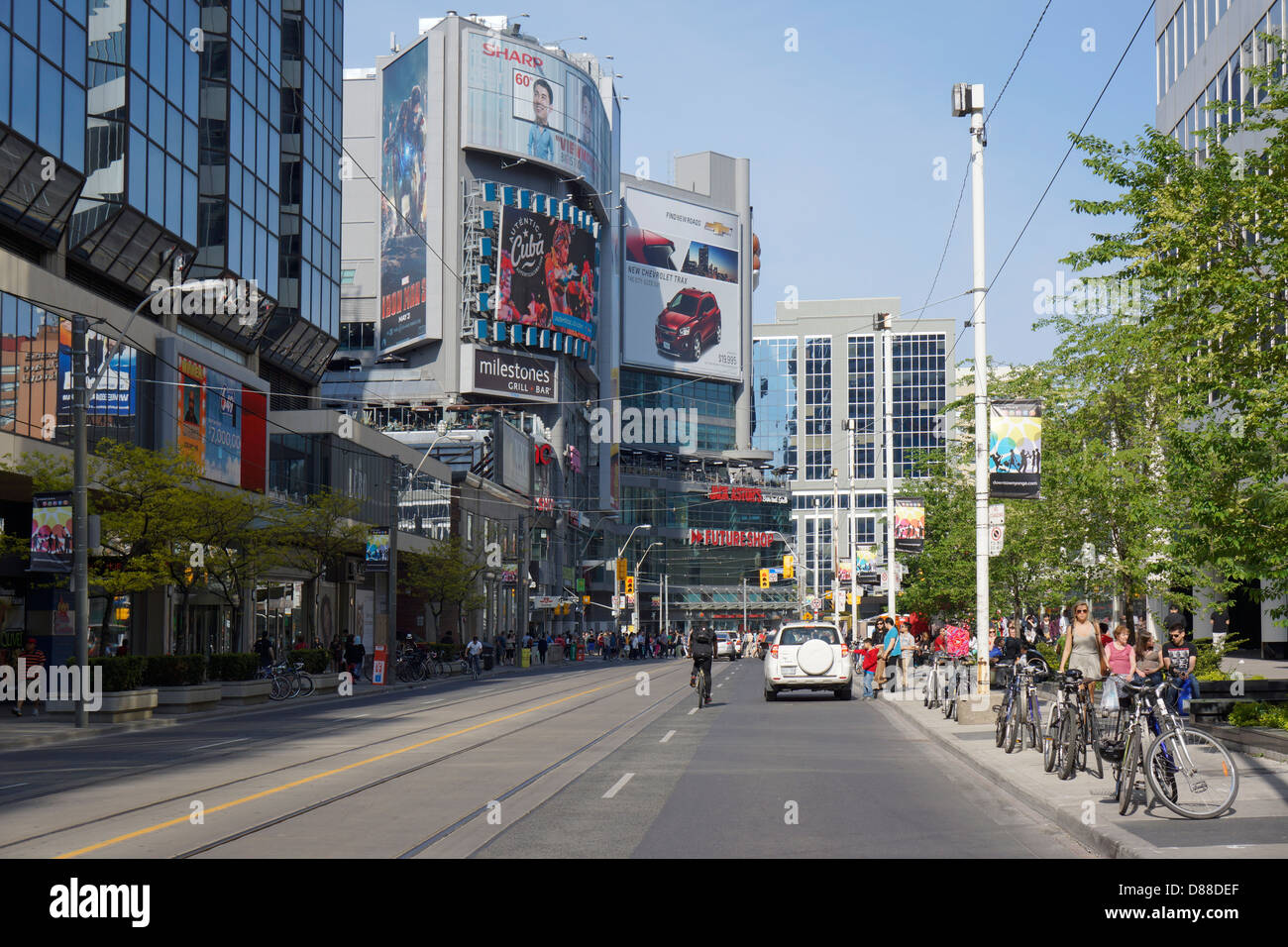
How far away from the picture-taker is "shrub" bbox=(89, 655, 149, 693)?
28.5 m

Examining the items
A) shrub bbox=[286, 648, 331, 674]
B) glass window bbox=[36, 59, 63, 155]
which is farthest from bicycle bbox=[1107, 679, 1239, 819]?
glass window bbox=[36, 59, 63, 155]

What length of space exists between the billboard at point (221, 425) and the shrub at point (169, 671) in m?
10.7

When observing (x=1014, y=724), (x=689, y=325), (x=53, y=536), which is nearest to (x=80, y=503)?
(x=53, y=536)

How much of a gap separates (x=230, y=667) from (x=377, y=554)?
1543 cm

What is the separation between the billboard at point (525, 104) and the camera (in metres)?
111

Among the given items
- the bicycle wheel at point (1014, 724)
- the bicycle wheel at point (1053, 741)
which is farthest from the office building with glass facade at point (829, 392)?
the bicycle wheel at point (1053, 741)

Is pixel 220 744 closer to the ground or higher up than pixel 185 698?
higher up

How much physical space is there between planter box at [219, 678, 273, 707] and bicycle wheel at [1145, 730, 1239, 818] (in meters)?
26.6

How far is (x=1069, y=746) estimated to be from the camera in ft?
48.4

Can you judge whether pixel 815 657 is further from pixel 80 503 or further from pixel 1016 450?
pixel 80 503

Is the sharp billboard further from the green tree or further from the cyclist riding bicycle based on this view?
the cyclist riding bicycle

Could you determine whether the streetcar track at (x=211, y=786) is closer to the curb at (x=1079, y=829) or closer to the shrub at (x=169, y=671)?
the shrub at (x=169, y=671)

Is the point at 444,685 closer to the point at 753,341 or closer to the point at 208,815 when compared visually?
the point at 208,815
